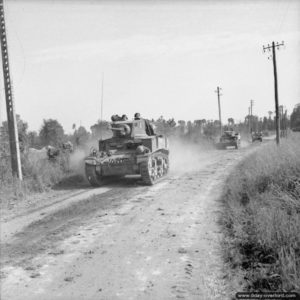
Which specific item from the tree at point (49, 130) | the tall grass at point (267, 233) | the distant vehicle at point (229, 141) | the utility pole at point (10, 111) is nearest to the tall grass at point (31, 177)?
the utility pole at point (10, 111)

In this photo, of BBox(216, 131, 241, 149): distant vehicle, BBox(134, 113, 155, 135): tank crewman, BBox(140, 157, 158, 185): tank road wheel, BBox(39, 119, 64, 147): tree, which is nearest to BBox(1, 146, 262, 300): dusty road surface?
BBox(140, 157, 158, 185): tank road wheel

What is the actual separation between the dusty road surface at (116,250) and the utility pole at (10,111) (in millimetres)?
3010

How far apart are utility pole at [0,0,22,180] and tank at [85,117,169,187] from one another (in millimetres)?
2268

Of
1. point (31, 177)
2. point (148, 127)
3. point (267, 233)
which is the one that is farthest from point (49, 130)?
point (267, 233)

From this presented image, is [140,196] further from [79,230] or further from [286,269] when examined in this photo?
[286,269]

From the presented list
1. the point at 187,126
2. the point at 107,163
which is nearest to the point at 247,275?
the point at 107,163

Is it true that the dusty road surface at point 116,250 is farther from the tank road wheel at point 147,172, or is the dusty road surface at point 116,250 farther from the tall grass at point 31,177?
the tank road wheel at point 147,172

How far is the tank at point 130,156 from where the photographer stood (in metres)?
13.3

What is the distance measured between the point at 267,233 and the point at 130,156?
828 centimetres

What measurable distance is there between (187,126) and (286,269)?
172ft

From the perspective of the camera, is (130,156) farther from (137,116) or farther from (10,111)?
(10,111)

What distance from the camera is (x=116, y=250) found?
19.5ft

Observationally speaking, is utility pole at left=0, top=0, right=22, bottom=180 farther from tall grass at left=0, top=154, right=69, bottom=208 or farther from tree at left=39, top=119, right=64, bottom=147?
tree at left=39, top=119, right=64, bottom=147

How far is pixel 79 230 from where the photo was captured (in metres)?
7.10
